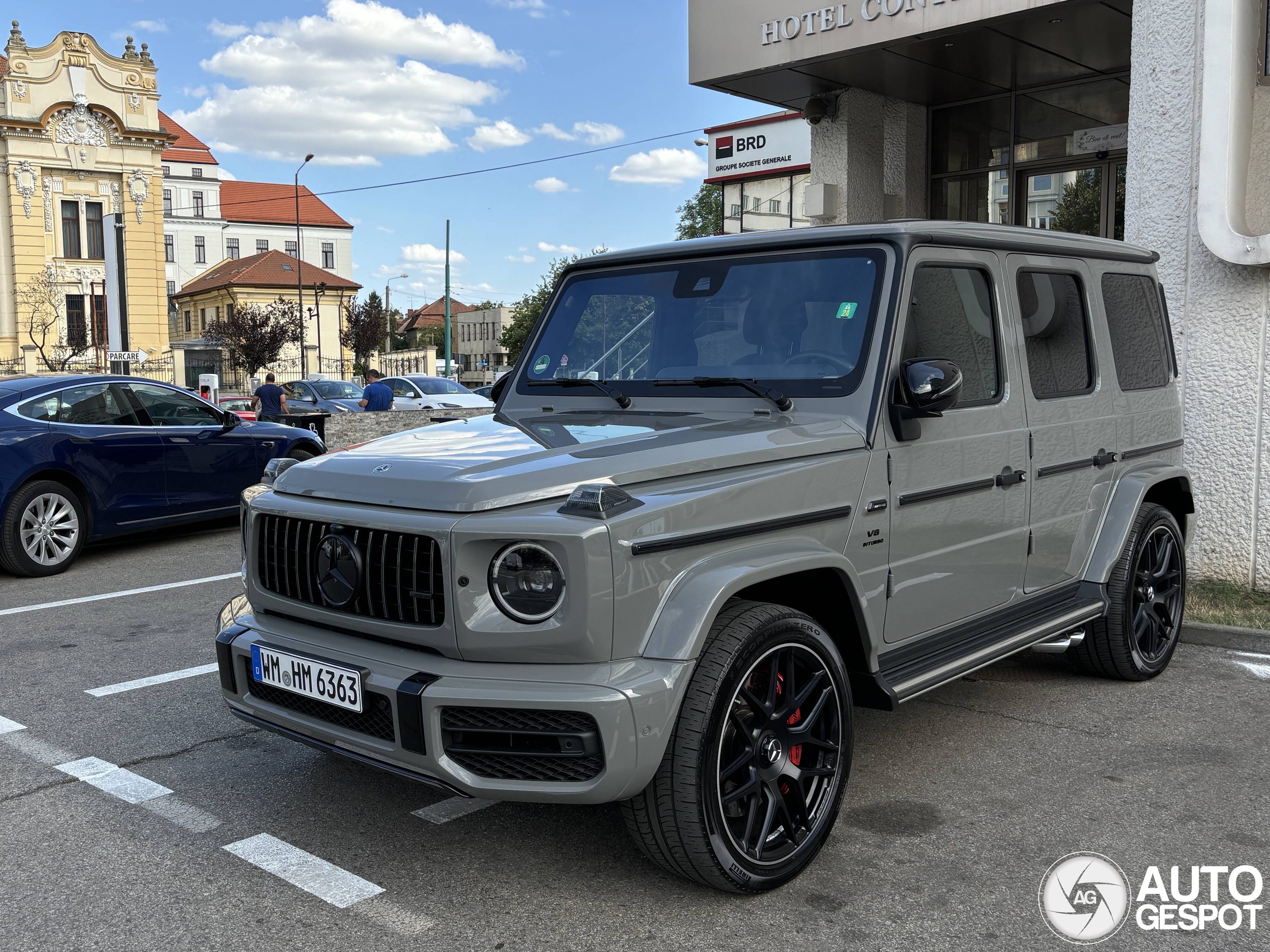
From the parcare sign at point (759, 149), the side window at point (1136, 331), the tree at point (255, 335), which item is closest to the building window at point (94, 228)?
the tree at point (255, 335)

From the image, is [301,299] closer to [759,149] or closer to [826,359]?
[759,149]

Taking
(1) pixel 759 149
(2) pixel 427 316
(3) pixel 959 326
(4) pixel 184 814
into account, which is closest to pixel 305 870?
(4) pixel 184 814

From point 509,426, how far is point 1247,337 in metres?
5.26

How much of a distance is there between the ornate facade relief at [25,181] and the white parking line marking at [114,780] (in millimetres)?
60038

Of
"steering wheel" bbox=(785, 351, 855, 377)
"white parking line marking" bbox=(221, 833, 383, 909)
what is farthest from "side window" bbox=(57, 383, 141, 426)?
"steering wheel" bbox=(785, 351, 855, 377)

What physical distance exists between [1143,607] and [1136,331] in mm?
1282

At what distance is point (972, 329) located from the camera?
4180mm

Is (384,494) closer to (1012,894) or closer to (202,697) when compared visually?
(1012,894)

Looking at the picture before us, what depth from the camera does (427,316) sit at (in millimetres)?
178125

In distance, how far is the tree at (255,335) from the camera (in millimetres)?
62719

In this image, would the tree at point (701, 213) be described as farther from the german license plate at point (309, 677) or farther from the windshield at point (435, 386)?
the german license plate at point (309, 677)

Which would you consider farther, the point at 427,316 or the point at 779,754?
the point at 427,316

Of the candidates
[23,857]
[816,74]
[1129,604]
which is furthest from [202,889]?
[816,74]

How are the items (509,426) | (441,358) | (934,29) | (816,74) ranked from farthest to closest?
(441,358) → (816,74) → (934,29) → (509,426)
